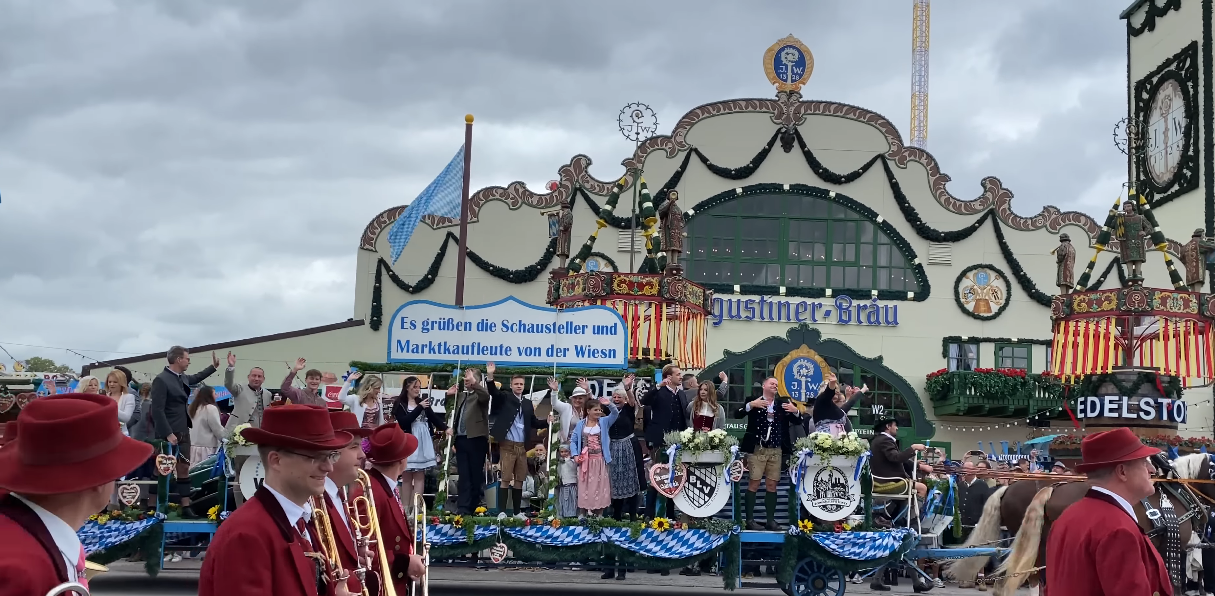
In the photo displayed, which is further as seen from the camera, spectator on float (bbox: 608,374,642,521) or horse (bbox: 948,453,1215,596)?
spectator on float (bbox: 608,374,642,521)

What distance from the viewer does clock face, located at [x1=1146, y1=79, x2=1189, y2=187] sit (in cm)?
3447

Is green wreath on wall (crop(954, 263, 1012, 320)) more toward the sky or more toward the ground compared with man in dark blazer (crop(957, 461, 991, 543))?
more toward the sky

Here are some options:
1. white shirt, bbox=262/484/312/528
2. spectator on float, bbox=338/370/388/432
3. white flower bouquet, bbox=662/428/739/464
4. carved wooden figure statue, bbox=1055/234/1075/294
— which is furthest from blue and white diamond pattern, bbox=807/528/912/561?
carved wooden figure statue, bbox=1055/234/1075/294

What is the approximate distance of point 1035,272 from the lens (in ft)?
101

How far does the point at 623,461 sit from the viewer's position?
1360cm

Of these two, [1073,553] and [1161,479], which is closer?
[1073,553]

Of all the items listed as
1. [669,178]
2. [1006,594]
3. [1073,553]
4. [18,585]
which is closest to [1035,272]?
[669,178]

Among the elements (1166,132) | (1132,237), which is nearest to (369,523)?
(1132,237)

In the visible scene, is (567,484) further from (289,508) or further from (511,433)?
(289,508)

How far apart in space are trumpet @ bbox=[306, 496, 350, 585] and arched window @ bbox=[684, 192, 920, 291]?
24.8 m

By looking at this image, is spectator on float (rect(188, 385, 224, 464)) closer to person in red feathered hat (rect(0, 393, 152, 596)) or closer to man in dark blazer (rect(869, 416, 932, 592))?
man in dark blazer (rect(869, 416, 932, 592))

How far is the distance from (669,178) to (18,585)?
1065 inches

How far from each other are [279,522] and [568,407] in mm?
9450

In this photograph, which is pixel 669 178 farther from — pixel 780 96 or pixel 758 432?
pixel 758 432
